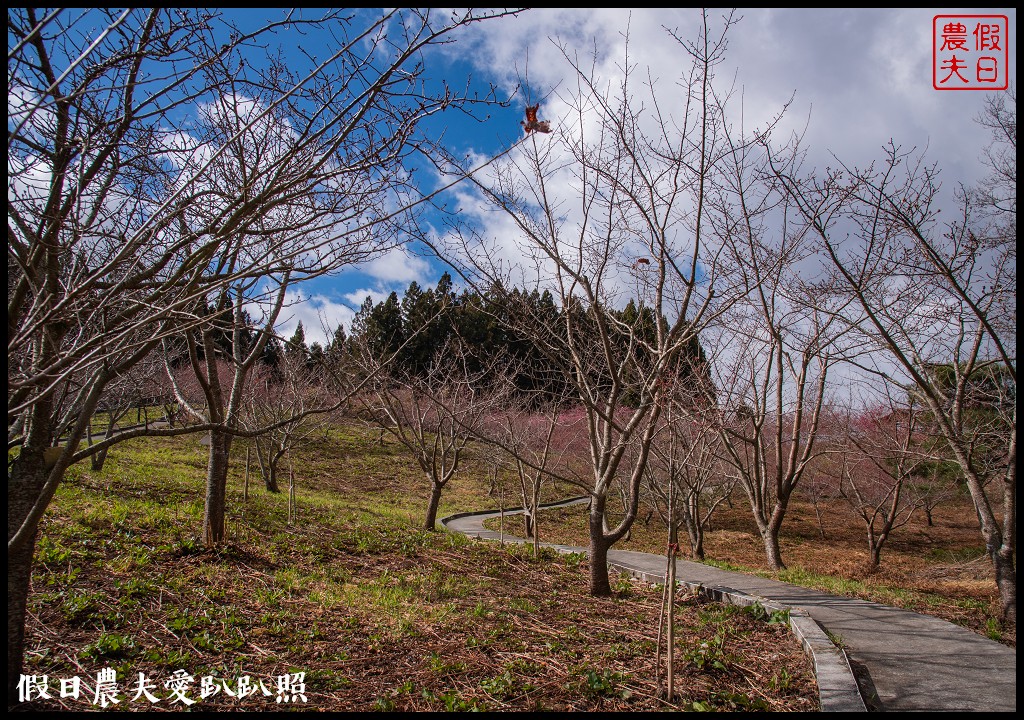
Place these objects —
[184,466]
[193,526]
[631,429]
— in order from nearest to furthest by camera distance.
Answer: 1. [631,429]
2. [193,526]
3. [184,466]

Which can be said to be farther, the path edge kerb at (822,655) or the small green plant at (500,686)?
the small green plant at (500,686)

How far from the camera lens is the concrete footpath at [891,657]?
3.23 metres

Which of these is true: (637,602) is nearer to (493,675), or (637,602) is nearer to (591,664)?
(591,664)

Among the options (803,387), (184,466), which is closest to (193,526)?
(803,387)

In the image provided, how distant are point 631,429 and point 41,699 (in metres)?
4.30

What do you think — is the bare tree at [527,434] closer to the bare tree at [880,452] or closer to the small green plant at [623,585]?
the small green plant at [623,585]

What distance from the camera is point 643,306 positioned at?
6.54 meters

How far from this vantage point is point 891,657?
4035 mm

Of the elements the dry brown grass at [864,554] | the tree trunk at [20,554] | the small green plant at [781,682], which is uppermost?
the tree trunk at [20,554]

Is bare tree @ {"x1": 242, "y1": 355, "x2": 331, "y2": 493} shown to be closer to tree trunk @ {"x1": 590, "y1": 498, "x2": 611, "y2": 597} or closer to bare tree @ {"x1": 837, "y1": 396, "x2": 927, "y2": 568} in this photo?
tree trunk @ {"x1": 590, "y1": 498, "x2": 611, "y2": 597}

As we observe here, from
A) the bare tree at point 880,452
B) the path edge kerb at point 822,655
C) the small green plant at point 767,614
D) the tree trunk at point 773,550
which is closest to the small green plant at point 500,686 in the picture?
the path edge kerb at point 822,655

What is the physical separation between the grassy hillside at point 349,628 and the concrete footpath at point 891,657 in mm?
206

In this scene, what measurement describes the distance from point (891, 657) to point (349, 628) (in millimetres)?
3938

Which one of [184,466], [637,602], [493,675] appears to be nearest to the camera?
[493,675]
